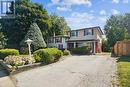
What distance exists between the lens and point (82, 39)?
157 ft

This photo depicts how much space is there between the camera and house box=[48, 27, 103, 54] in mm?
45906

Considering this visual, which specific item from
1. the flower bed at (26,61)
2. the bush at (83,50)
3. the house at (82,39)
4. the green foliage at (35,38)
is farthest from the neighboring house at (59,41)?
the flower bed at (26,61)

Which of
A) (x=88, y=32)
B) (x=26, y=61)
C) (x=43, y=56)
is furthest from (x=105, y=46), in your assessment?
(x=26, y=61)

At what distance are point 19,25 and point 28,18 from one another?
2084 millimetres

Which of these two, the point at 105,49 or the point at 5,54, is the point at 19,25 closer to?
the point at 5,54

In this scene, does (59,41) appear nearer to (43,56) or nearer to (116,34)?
(116,34)

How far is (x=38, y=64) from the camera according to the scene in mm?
20047

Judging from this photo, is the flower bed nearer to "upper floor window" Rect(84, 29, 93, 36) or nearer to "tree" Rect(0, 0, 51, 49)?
"tree" Rect(0, 0, 51, 49)

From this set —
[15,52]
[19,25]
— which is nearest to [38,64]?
[15,52]

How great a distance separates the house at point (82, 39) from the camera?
45.9 m

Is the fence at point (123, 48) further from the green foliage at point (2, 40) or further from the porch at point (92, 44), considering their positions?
the green foliage at point (2, 40)

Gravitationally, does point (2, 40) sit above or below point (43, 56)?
above

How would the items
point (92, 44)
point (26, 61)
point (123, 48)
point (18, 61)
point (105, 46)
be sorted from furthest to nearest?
point (105, 46)
point (92, 44)
point (123, 48)
point (26, 61)
point (18, 61)

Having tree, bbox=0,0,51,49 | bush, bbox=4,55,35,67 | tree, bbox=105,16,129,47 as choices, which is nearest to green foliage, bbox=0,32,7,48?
tree, bbox=0,0,51,49
